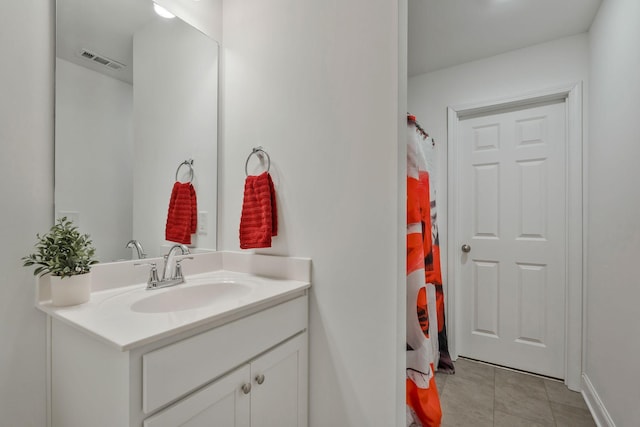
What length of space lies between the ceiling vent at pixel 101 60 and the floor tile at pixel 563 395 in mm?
3016

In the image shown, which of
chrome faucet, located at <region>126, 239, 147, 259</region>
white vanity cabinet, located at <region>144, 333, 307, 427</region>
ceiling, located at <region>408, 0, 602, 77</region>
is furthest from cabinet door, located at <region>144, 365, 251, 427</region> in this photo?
ceiling, located at <region>408, 0, 602, 77</region>

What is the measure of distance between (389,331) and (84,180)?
1.34 m

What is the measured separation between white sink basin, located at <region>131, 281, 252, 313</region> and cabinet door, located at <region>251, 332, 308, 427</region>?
30 cm

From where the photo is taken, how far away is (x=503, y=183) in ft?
7.61

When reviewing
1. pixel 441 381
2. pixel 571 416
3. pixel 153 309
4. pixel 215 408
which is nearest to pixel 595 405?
pixel 571 416

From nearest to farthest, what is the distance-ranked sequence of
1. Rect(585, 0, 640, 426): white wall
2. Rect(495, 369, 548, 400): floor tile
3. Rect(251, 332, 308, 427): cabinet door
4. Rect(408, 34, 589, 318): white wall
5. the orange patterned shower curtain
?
Rect(251, 332, 308, 427): cabinet door → Rect(585, 0, 640, 426): white wall → the orange patterned shower curtain → Rect(495, 369, 548, 400): floor tile → Rect(408, 34, 589, 318): white wall

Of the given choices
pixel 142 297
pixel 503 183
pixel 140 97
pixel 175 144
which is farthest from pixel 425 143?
pixel 142 297

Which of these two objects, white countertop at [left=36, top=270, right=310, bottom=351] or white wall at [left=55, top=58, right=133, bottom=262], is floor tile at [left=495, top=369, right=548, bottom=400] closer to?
white countertop at [left=36, top=270, right=310, bottom=351]

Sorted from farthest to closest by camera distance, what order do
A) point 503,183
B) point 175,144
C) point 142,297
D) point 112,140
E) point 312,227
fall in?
point 503,183 → point 175,144 → point 312,227 → point 112,140 → point 142,297

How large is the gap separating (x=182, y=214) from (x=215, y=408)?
3.06 feet

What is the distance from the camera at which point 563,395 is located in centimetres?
193

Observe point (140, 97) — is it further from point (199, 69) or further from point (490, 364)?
point (490, 364)

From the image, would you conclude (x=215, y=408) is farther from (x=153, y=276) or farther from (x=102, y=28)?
(x=102, y=28)

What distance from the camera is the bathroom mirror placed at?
1121 millimetres
